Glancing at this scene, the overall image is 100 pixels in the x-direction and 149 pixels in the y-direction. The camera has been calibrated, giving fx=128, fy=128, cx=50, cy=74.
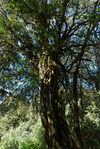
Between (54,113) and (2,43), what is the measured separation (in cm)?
203

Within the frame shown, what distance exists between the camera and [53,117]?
7.07ft

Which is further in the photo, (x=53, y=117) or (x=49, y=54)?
(x=49, y=54)

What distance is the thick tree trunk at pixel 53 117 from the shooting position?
1956mm

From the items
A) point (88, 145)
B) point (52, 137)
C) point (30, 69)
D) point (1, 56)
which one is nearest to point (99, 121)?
point (88, 145)

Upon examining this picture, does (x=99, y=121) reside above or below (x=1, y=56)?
below

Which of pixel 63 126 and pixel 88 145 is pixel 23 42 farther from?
pixel 88 145

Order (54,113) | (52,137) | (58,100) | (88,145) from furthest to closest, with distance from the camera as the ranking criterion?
(88,145) < (58,100) < (54,113) < (52,137)

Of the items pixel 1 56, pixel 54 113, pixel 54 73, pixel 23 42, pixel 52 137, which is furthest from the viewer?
pixel 1 56

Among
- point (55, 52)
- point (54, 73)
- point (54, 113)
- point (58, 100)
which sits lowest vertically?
point (54, 113)

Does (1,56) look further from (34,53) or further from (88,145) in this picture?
(88,145)

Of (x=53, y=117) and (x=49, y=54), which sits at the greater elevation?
(x=49, y=54)

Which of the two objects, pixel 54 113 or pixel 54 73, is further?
pixel 54 73

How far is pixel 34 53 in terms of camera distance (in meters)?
3.31

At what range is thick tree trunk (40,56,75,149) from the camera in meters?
1.96
